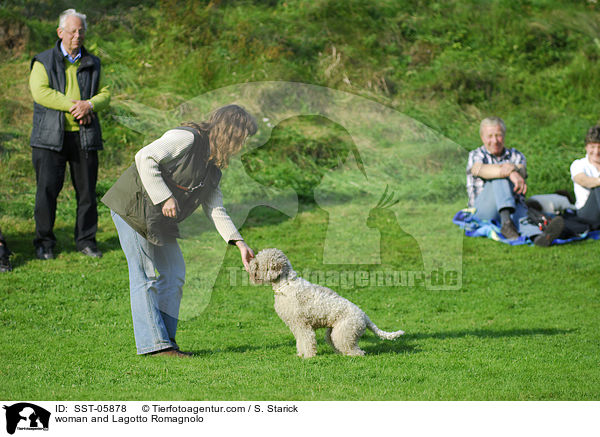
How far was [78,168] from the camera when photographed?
31.1 ft

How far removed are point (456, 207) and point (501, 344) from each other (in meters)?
5.60

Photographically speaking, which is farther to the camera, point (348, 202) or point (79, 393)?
point (348, 202)

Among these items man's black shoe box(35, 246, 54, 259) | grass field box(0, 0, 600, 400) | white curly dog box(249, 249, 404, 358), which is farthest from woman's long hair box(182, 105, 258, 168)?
man's black shoe box(35, 246, 54, 259)

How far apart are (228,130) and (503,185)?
6.64 m

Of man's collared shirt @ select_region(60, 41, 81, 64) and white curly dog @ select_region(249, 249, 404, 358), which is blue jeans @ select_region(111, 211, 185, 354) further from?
man's collared shirt @ select_region(60, 41, 81, 64)

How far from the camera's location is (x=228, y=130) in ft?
17.7

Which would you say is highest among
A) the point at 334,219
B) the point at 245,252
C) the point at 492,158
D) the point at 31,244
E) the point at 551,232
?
the point at 492,158

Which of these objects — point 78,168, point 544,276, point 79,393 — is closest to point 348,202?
point 544,276

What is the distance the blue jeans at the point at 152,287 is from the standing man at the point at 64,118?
3.78m

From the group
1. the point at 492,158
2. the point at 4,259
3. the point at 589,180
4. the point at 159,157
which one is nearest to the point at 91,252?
the point at 4,259

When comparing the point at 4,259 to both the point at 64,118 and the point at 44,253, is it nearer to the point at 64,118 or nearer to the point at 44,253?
the point at 44,253

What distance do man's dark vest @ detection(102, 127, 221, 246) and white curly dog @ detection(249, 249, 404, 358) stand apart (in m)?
0.74

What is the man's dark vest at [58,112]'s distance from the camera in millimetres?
9180

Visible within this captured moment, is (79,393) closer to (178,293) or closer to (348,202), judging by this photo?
(178,293)
